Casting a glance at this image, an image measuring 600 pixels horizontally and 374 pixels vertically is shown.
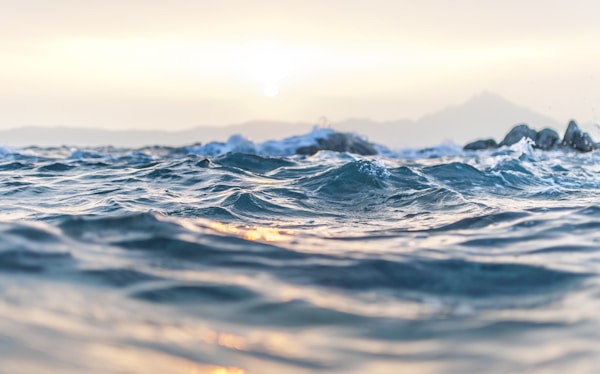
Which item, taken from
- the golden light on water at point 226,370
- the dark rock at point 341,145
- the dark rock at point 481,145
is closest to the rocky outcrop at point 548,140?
the dark rock at point 481,145

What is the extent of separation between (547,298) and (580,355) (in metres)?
0.95

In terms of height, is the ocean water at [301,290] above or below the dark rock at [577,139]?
below

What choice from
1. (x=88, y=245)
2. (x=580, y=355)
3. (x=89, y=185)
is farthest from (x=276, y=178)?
(x=580, y=355)

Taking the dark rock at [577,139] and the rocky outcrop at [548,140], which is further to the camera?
the rocky outcrop at [548,140]

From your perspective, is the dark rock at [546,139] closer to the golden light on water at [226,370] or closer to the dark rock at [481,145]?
the dark rock at [481,145]

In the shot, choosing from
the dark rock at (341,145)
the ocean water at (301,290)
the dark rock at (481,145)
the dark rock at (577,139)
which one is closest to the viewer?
the ocean water at (301,290)

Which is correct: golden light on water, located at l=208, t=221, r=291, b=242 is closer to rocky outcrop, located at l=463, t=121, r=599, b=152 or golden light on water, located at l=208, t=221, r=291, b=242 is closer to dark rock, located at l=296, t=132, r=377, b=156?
dark rock, located at l=296, t=132, r=377, b=156

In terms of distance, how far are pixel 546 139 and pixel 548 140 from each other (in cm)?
20

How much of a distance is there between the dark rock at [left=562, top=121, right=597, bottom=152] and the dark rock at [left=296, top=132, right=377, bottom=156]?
1013 centimetres

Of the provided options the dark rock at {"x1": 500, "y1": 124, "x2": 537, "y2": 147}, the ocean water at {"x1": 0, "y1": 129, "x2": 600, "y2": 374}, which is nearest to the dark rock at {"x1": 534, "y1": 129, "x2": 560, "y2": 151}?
the dark rock at {"x1": 500, "y1": 124, "x2": 537, "y2": 147}

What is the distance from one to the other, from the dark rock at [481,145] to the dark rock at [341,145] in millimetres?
6184

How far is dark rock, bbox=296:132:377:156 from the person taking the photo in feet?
99.6

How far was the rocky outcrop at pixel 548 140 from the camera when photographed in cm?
2825

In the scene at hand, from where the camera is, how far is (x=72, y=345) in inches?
106
